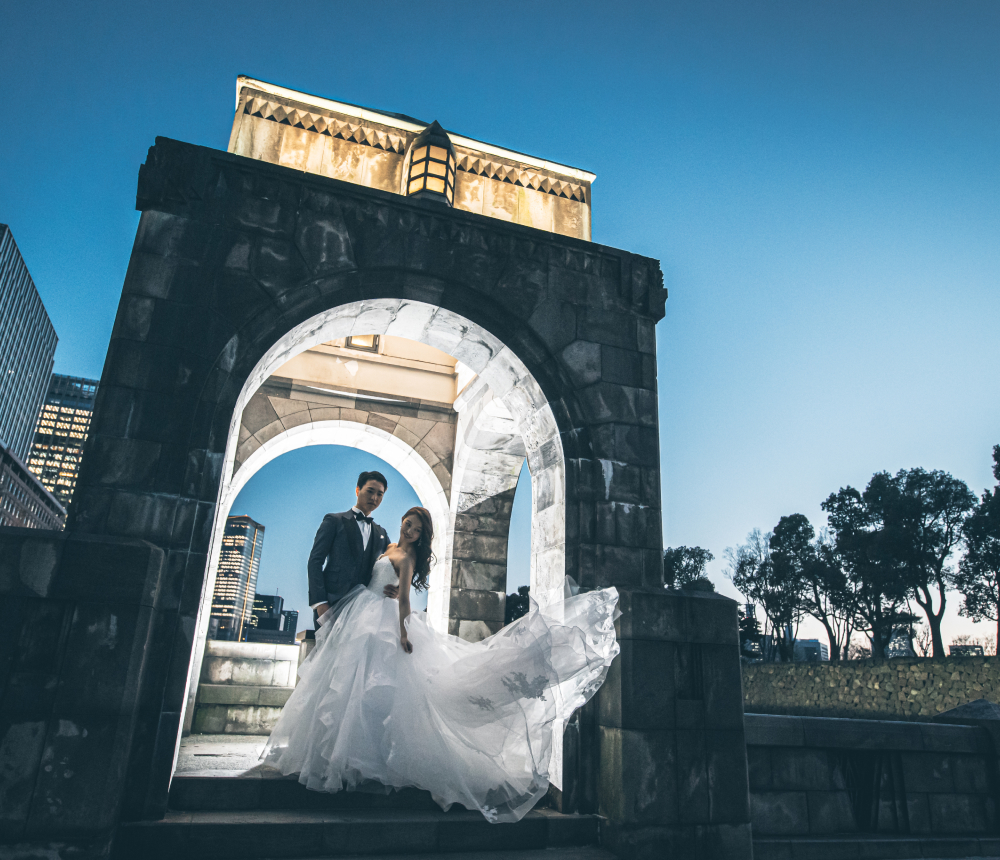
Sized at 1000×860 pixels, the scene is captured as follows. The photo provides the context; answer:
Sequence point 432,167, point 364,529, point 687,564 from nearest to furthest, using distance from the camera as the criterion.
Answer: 1. point 364,529
2. point 432,167
3. point 687,564

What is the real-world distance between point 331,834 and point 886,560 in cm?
3213

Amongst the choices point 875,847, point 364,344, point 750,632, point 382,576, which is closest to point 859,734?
point 875,847

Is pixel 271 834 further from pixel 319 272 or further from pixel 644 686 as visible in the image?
pixel 319 272

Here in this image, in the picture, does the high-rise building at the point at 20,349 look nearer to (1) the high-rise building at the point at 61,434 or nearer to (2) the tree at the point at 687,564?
(1) the high-rise building at the point at 61,434

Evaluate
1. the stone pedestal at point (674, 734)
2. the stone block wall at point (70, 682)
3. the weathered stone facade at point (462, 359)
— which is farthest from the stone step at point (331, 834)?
the stone pedestal at point (674, 734)

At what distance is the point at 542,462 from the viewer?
5.75 m

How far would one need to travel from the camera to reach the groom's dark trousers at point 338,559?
15.2 ft

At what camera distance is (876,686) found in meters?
24.6

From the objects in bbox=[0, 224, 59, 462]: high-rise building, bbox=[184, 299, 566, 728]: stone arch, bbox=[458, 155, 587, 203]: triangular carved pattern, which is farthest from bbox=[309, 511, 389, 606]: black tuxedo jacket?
bbox=[0, 224, 59, 462]: high-rise building

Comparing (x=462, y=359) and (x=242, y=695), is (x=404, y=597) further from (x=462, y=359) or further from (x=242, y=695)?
(x=242, y=695)

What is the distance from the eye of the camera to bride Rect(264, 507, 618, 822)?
385 centimetres

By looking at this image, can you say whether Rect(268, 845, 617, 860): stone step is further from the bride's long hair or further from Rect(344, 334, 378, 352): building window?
Rect(344, 334, 378, 352): building window

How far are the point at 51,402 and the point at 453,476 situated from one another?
163 metres

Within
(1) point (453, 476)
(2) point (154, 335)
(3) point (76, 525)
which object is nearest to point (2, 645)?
(3) point (76, 525)
